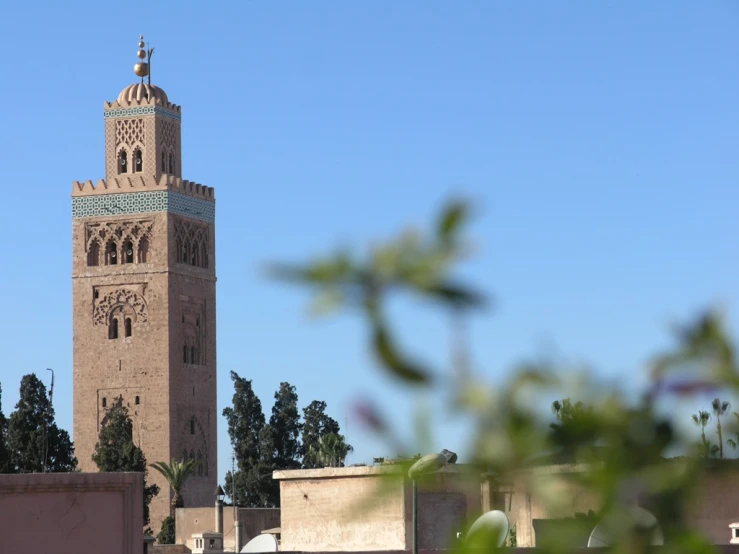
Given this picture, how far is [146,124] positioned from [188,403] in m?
7.49

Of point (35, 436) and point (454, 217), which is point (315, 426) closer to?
point (35, 436)

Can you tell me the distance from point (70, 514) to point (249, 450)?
30.1m

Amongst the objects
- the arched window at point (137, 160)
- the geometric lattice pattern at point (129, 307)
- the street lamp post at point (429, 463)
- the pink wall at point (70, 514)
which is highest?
the arched window at point (137, 160)

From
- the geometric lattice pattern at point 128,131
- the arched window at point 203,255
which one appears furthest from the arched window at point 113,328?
the geometric lattice pattern at point 128,131

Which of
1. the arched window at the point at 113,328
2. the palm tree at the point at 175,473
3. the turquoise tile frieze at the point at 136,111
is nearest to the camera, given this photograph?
the palm tree at the point at 175,473

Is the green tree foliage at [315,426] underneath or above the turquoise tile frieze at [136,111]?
→ underneath

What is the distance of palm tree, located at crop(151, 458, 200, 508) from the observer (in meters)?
38.2

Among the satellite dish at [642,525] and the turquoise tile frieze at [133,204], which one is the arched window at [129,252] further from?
the satellite dish at [642,525]

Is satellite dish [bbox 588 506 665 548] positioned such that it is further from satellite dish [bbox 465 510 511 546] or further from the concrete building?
the concrete building

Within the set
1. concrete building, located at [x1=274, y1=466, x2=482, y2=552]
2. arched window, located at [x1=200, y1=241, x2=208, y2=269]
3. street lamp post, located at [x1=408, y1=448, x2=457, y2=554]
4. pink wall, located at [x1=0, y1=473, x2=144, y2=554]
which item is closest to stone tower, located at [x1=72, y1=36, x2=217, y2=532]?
arched window, located at [x1=200, y1=241, x2=208, y2=269]

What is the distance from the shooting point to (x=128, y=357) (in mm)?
40438

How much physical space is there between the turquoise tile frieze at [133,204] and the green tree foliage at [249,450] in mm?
4831

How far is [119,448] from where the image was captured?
37875 mm

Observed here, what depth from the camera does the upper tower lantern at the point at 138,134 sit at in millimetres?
40438
